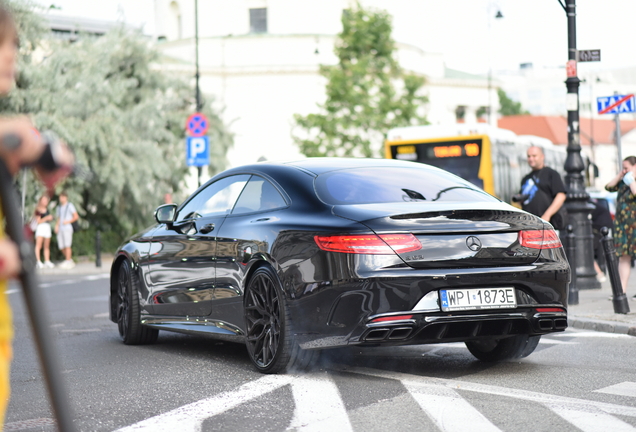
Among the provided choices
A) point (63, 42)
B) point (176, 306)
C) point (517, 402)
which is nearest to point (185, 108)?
point (63, 42)

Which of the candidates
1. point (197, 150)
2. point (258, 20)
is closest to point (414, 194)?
point (197, 150)

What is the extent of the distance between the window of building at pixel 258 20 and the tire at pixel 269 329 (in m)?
61.8

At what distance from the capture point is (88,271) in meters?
24.4

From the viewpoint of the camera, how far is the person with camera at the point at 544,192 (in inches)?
508

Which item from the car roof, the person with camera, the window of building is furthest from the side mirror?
the window of building

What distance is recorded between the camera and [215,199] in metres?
8.09

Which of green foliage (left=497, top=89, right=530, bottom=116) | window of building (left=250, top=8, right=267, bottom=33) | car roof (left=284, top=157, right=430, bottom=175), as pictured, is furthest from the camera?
green foliage (left=497, top=89, right=530, bottom=116)

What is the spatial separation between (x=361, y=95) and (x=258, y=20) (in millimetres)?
23528

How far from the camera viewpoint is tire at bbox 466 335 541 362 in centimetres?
744

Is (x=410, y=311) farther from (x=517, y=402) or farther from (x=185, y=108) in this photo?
(x=185, y=108)

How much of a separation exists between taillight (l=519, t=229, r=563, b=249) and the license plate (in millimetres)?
360

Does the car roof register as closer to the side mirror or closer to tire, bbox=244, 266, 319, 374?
tire, bbox=244, 266, 319, 374

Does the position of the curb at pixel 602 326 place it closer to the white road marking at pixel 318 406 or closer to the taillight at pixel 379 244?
the white road marking at pixel 318 406

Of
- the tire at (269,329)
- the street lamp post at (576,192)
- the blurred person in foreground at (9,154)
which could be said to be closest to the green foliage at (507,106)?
the street lamp post at (576,192)
